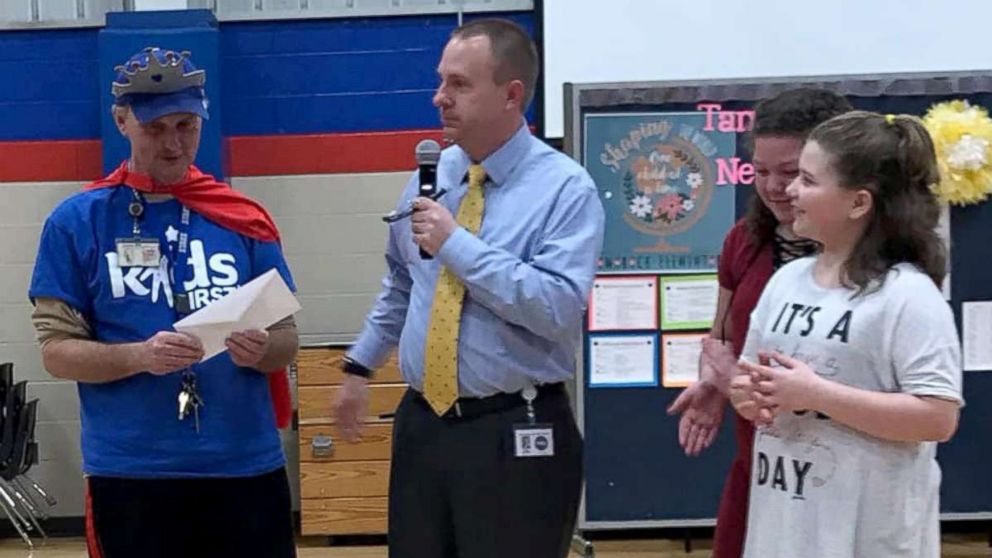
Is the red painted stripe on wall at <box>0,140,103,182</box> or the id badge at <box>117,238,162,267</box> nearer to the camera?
the id badge at <box>117,238,162,267</box>

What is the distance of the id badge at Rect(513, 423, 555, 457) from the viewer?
225 centimetres

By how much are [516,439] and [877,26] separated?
12.0 ft

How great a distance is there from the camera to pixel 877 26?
17.1 feet

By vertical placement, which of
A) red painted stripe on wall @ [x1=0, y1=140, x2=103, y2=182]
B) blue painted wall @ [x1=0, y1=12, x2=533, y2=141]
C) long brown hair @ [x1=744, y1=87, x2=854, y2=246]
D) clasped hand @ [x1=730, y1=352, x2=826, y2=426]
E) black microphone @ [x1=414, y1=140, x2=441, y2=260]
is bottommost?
clasped hand @ [x1=730, y1=352, x2=826, y2=426]

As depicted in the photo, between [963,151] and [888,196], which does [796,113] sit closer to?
[888,196]

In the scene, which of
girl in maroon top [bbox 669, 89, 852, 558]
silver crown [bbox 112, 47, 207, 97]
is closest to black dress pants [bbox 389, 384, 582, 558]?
girl in maroon top [bbox 669, 89, 852, 558]

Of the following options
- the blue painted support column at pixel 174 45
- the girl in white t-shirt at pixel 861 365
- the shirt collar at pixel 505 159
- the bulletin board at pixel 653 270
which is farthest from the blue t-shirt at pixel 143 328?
the blue painted support column at pixel 174 45

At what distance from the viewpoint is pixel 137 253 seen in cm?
233

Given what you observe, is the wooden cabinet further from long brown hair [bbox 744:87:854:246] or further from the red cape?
long brown hair [bbox 744:87:854:246]

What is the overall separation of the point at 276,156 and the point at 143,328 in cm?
328

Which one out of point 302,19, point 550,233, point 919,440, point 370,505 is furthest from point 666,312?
point 919,440

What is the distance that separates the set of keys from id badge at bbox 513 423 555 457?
2.06 ft

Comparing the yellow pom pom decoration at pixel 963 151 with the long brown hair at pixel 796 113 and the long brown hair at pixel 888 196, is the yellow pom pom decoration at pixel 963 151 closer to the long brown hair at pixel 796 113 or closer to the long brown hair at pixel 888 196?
the long brown hair at pixel 796 113

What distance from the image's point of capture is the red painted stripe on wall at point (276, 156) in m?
5.50
